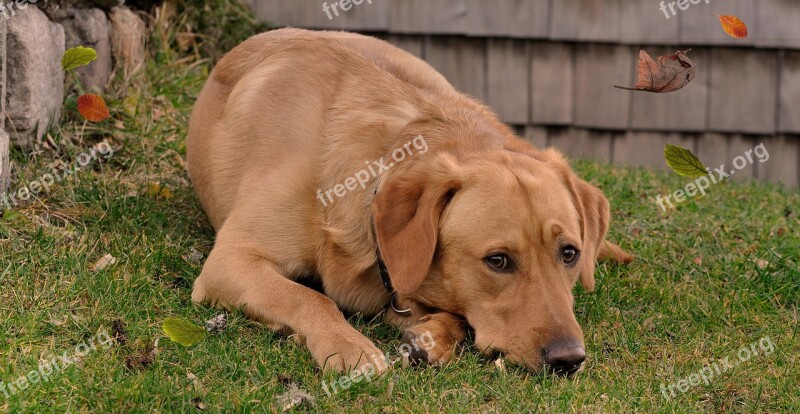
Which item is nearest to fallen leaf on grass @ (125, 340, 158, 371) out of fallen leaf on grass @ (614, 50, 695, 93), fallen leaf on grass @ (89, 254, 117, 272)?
fallen leaf on grass @ (89, 254, 117, 272)

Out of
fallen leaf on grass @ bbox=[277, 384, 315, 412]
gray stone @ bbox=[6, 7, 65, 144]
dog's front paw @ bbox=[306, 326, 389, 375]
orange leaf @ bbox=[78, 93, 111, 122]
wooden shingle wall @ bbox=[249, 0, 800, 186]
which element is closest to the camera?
fallen leaf on grass @ bbox=[277, 384, 315, 412]

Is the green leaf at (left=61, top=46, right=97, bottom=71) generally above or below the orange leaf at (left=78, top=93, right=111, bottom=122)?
above

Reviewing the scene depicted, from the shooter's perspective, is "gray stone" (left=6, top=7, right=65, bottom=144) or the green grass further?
"gray stone" (left=6, top=7, right=65, bottom=144)

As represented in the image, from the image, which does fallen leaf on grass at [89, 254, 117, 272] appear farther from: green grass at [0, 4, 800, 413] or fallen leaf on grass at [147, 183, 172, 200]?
fallen leaf on grass at [147, 183, 172, 200]

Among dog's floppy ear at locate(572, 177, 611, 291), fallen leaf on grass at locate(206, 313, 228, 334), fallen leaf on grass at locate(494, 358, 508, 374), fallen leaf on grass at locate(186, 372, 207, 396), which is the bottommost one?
fallen leaf on grass at locate(206, 313, 228, 334)

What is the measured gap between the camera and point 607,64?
6.93m

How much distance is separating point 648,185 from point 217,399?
3.74m

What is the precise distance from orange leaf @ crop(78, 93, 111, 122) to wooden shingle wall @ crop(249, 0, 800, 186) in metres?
2.24

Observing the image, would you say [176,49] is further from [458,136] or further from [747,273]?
[747,273]

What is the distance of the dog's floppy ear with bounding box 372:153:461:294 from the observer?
3250mm

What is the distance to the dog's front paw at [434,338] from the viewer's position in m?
3.24

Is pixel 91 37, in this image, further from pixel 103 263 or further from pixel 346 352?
pixel 346 352

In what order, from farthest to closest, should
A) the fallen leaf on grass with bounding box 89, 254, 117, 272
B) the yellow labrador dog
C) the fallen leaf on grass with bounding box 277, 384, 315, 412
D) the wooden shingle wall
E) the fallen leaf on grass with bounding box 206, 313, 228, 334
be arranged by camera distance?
the wooden shingle wall → the fallen leaf on grass with bounding box 89, 254, 117, 272 → the fallen leaf on grass with bounding box 206, 313, 228, 334 → the yellow labrador dog → the fallen leaf on grass with bounding box 277, 384, 315, 412

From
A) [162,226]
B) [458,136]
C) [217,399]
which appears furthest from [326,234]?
[162,226]
